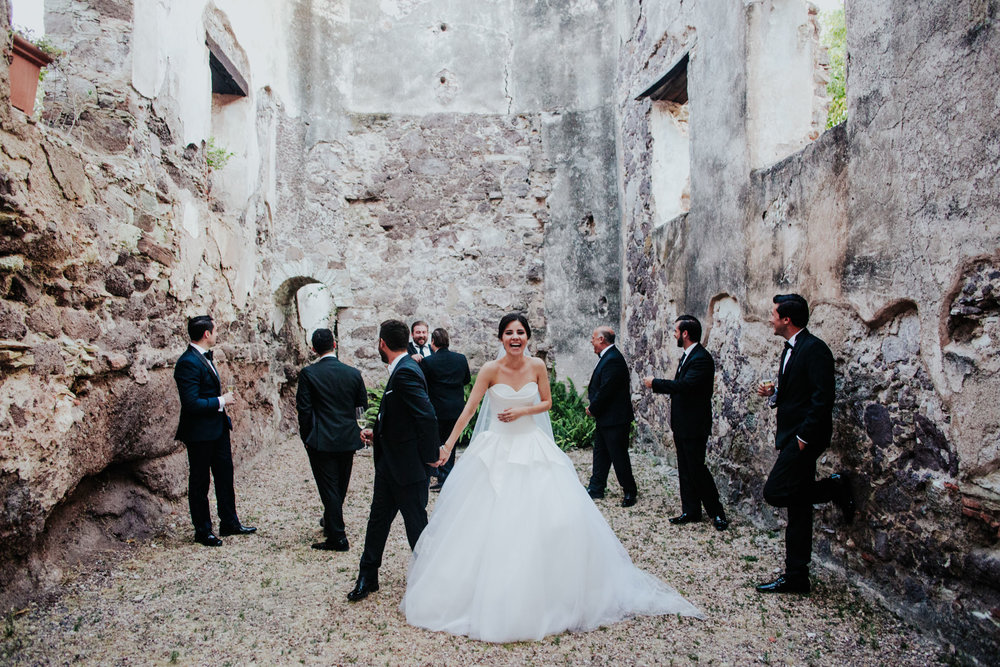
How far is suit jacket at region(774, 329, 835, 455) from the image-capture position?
361 cm

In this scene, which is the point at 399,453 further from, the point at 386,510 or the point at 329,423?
the point at 329,423

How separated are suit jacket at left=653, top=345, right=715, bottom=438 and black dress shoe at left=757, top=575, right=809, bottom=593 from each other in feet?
4.92

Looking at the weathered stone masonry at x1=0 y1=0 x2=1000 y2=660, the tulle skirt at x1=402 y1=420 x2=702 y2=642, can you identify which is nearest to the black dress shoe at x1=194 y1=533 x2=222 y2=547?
the weathered stone masonry at x1=0 y1=0 x2=1000 y2=660

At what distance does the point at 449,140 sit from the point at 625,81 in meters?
2.77

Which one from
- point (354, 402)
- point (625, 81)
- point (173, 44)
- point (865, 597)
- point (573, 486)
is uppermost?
point (625, 81)

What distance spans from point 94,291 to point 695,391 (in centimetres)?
434

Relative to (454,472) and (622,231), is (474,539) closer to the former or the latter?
(454,472)

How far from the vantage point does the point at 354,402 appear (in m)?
4.76

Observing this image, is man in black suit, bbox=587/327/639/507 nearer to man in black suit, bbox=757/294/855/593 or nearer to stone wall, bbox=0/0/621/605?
man in black suit, bbox=757/294/855/593

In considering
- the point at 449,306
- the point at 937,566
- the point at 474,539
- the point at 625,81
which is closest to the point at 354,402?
the point at 474,539

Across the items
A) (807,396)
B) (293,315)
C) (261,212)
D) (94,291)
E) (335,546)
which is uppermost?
(261,212)

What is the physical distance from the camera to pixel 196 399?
459 cm

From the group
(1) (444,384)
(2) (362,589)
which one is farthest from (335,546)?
(1) (444,384)

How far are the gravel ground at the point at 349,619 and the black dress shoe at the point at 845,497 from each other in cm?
42
